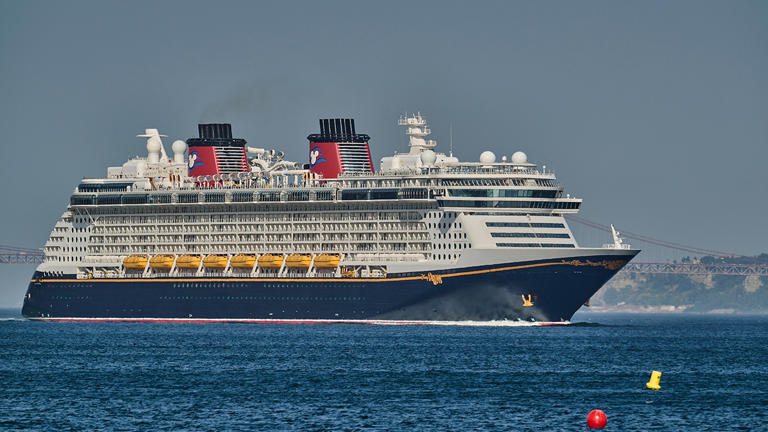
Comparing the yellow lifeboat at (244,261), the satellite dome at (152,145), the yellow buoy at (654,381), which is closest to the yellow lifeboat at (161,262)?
the yellow lifeboat at (244,261)

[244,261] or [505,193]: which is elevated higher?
[505,193]

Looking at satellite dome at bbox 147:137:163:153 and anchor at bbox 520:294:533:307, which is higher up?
satellite dome at bbox 147:137:163:153

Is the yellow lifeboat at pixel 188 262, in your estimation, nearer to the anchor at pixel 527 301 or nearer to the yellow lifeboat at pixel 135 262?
the yellow lifeboat at pixel 135 262

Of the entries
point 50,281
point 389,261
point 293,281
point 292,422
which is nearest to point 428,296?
point 389,261

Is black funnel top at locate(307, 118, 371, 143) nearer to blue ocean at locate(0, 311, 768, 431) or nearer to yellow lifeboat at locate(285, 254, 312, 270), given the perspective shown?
yellow lifeboat at locate(285, 254, 312, 270)

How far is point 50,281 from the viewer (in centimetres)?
11325

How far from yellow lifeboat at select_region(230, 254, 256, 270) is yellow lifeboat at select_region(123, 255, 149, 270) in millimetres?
7798

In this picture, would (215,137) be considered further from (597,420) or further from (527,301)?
(597,420)

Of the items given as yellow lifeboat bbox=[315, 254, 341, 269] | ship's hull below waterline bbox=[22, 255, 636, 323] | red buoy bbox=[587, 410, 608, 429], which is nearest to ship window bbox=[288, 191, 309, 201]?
yellow lifeboat bbox=[315, 254, 341, 269]

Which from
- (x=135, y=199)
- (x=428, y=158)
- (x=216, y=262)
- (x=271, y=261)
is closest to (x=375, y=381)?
(x=428, y=158)

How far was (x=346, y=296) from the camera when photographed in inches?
3917

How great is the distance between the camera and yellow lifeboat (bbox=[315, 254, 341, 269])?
337 ft

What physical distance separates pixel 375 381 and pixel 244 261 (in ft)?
152

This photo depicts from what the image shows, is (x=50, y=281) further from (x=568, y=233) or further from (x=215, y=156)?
(x=568, y=233)
